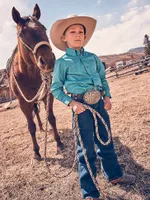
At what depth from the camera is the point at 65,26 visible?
7.26 feet

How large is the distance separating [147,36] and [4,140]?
4489cm

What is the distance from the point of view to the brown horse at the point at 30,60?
2680 mm

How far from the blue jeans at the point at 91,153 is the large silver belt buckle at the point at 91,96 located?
0.25 feet

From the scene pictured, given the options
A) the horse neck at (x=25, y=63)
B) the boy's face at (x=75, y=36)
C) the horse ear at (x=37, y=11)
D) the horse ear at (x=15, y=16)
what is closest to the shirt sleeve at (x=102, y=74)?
the boy's face at (x=75, y=36)

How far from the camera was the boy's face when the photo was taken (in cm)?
218

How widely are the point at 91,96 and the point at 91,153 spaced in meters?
0.64

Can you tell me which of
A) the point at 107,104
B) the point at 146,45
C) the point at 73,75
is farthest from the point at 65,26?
the point at 146,45

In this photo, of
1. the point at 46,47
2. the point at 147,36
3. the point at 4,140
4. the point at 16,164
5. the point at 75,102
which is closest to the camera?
the point at 75,102

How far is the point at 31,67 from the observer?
3.46 metres

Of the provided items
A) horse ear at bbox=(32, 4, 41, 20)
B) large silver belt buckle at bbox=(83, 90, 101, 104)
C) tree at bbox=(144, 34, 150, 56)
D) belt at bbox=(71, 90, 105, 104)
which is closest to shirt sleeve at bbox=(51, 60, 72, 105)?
belt at bbox=(71, 90, 105, 104)

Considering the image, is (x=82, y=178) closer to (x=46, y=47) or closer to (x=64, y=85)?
(x=64, y=85)

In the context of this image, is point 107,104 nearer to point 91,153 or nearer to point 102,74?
point 102,74

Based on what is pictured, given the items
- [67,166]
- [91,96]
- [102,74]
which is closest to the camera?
[91,96]

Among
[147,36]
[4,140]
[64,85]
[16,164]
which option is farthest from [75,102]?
[147,36]
